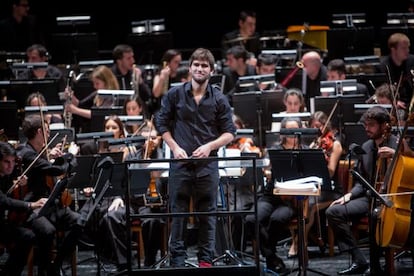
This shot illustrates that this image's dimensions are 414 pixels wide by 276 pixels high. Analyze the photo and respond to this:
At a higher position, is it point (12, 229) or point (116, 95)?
point (116, 95)

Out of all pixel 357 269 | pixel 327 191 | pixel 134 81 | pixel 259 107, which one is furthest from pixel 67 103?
pixel 357 269

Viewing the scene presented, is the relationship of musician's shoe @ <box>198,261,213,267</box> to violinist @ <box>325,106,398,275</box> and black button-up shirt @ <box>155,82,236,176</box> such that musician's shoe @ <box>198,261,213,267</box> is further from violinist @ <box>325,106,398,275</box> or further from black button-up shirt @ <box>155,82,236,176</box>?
violinist @ <box>325,106,398,275</box>

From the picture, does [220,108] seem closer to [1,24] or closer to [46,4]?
[1,24]

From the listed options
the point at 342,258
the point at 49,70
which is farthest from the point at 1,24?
the point at 342,258

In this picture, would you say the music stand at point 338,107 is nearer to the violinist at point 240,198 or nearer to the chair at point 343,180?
the chair at point 343,180

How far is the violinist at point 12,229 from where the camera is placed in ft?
24.3

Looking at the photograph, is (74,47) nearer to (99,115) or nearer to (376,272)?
(99,115)

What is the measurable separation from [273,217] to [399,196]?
1.41 meters

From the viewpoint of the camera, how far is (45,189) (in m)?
7.87

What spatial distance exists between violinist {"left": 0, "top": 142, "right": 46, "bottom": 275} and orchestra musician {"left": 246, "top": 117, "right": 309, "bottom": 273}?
1979 mm

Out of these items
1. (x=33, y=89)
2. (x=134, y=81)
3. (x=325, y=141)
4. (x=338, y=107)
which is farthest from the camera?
(x=134, y=81)

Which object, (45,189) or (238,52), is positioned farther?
(238,52)

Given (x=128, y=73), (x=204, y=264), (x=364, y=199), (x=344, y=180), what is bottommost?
(x=204, y=264)

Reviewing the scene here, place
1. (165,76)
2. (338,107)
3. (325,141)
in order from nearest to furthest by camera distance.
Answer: (325,141), (338,107), (165,76)
